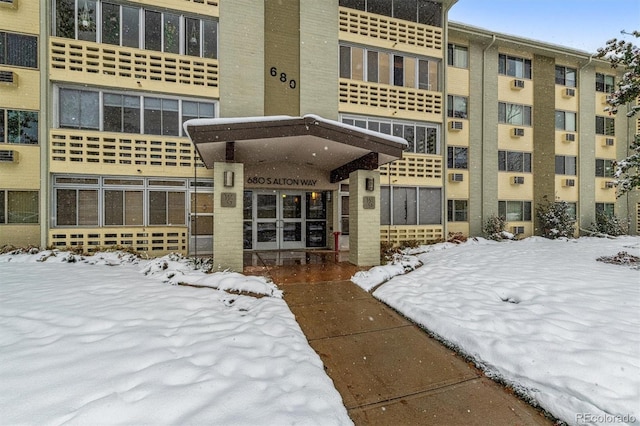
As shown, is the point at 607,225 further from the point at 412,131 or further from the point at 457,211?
the point at 412,131

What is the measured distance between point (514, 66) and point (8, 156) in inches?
847

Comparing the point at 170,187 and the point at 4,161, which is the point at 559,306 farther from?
the point at 4,161

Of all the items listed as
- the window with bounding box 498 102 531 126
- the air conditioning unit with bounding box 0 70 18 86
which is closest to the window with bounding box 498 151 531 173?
the window with bounding box 498 102 531 126

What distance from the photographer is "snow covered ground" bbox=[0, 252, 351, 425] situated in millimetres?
2170

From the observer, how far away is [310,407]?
93.6 inches

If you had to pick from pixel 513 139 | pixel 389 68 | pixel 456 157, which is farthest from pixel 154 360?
pixel 513 139

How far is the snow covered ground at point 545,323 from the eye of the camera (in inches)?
102

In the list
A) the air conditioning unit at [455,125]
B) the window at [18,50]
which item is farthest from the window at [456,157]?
the window at [18,50]

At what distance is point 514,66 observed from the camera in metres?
14.8

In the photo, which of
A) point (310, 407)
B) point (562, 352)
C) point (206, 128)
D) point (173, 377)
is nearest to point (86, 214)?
point (206, 128)

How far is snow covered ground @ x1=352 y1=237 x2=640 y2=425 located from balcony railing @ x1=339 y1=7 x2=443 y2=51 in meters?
10.1

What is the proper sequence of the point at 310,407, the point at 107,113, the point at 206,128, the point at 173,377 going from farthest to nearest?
the point at 107,113 < the point at 206,128 < the point at 173,377 < the point at 310,407

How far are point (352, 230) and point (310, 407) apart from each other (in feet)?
19.6

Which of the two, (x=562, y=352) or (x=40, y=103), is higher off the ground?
(x=40, y=103)
